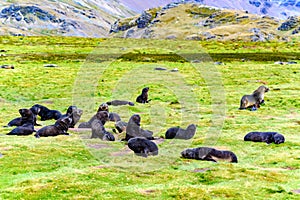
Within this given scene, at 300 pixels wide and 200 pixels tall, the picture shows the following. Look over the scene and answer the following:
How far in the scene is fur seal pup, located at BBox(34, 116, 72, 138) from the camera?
73.1 ft

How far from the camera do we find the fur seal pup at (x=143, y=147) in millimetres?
18691

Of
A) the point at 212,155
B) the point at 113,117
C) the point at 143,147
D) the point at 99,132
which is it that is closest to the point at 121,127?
the point at 99,132

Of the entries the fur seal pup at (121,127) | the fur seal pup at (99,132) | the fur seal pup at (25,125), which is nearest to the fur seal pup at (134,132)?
the fur seal pup at (99,132)

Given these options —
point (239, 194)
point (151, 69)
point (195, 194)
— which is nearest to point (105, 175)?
point (195, 194)

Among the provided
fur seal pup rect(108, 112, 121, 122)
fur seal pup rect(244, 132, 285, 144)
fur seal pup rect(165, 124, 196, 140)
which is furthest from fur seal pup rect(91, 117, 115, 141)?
fur seal pup rect(244, 132, 285, 144)

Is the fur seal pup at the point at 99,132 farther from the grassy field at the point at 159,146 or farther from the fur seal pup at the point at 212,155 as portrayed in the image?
the fur seal pup at the point at 212,155

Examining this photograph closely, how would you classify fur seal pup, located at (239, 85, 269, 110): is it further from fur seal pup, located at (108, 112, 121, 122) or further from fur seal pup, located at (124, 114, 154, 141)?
fur seal pup, located at (124, 114, 154, 141)

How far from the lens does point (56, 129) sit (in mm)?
22703

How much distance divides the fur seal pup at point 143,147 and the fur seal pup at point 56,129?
5157 millimetres

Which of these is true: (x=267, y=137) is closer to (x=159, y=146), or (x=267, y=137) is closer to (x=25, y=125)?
(x=159, y=146)

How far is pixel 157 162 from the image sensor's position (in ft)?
57.8

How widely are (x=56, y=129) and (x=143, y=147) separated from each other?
5926 mm

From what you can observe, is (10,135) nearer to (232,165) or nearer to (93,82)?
(232,165)

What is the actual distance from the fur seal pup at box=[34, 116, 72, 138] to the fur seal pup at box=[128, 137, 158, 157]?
5157 millimetres
